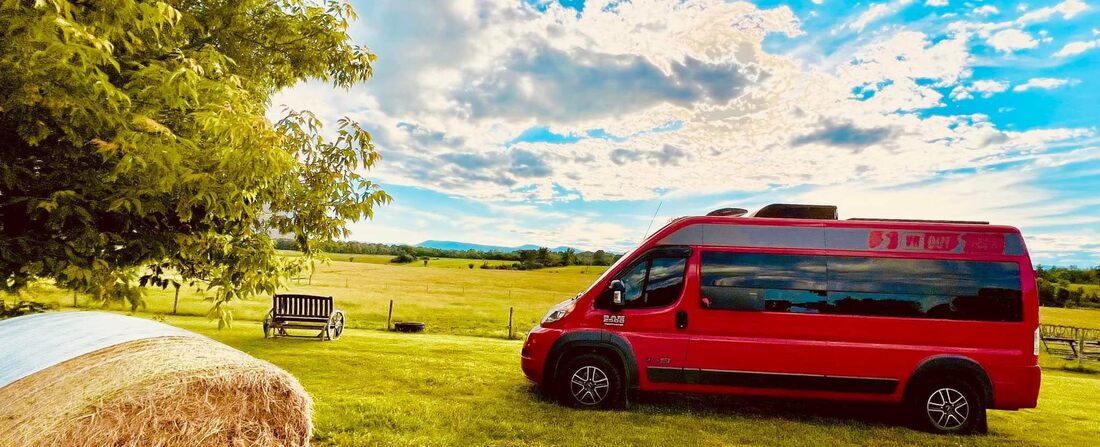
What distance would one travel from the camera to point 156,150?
6.08 metres

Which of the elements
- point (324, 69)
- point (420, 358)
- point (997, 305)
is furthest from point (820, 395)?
point (324, 69)

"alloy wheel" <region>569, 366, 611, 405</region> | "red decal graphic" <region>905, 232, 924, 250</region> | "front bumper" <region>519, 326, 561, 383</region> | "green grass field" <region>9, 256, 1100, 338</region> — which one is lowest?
"green grass field" <region>9, 256, 1100, 338</region>

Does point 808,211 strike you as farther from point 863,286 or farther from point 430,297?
point 430,297

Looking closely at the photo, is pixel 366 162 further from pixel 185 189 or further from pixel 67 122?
pixel 67 122

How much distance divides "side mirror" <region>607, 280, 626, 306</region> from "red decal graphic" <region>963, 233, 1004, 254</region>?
518 cm

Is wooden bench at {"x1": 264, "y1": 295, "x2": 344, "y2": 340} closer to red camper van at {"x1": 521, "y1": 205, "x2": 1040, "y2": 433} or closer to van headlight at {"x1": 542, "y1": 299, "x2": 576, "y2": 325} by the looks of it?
van headlight at {"x1": 542, "y1": 299, "x2": 576, "y2": 325}

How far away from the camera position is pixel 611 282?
355 inches

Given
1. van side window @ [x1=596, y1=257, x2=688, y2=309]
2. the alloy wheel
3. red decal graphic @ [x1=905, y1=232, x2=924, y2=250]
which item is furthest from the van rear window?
the alloy wheel

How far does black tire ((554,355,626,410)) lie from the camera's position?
8.82m

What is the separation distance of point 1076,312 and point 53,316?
4596 inches

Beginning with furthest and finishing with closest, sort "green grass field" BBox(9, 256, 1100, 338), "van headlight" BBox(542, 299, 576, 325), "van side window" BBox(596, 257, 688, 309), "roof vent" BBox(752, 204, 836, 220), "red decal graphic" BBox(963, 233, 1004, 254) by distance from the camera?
"green grass field" BBox(9, 256, 1100, 338), "roof vent" BBox(752, 204, 836, 220), "van headlight" BBox(542, 299, 576, 325), "van side window" BBox(596, 257, 688, 309), "red decal graphic" BBox(963, 233, 1004, 254)

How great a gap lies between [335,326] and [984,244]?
17533 millimetres

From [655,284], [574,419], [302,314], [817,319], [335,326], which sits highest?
[655,284]

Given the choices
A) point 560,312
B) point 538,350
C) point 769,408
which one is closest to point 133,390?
point 538,350
